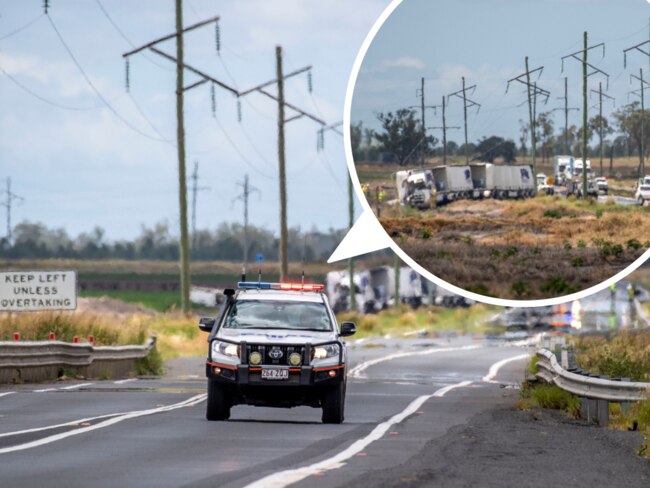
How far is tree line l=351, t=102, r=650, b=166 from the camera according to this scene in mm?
19266

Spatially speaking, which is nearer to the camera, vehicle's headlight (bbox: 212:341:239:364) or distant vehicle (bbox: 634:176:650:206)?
vehicle's headlight (bbox: 212:341:239:364)

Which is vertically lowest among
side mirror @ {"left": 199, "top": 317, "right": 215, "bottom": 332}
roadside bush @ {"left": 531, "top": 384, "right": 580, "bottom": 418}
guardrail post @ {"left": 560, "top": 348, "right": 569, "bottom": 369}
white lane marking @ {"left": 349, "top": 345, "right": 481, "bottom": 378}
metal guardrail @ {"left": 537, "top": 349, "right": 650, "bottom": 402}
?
white lane marking @ {"left": 349, "top": 345, "right": 481, "bottom": 378}

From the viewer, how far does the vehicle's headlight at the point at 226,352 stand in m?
18.6

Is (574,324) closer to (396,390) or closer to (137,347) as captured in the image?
(137,347)

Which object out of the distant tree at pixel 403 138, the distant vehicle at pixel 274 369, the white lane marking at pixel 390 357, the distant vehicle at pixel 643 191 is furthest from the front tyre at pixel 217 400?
the white lane marking at pixel 390 357

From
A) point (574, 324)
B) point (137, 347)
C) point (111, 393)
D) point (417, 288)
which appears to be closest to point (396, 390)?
point (111, 393)

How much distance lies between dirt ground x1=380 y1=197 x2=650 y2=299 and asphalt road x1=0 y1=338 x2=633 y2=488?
5.61 ft

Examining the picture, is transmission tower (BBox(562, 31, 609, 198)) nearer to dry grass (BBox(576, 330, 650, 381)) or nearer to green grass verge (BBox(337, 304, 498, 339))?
dry grass (BBox(576, 330, 650, 381))

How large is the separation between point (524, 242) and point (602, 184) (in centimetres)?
114

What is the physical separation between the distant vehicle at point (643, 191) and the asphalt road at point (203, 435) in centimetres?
311

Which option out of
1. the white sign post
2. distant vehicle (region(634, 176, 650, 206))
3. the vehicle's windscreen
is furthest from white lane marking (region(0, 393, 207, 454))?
the white sign post

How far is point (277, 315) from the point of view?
1988 centimetres

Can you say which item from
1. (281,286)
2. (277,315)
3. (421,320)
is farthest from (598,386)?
(421,320)

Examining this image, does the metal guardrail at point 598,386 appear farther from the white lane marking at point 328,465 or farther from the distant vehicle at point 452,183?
the distant vehicle at point 452,183
